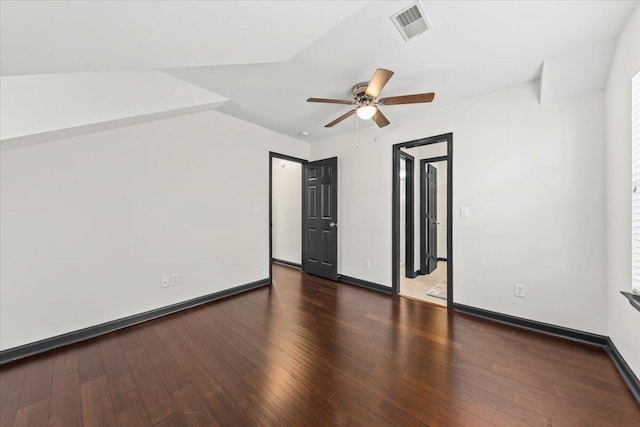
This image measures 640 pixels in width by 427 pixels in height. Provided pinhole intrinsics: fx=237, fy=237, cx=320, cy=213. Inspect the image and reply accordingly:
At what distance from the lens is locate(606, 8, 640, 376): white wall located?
5.26 feet

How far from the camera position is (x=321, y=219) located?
4.27 meters

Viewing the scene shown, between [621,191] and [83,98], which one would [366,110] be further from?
[83,98]

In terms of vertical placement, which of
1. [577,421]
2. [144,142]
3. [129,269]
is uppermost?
[144,142]

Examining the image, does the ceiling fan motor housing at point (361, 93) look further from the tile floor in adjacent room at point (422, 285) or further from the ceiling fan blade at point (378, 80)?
the tile floor in adjacent room at point (422, 285)

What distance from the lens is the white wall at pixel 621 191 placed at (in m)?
1.60

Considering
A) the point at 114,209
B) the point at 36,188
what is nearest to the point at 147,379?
the point at 114,209

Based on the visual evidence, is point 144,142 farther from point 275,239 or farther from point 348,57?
point 275,239

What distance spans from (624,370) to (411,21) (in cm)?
292

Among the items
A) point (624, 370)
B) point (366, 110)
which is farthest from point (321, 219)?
point (624, 370)

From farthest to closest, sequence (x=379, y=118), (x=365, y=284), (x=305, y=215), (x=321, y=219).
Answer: (x=305, y=215)
(x=321, y=219)
(x=365, y=284)
(x=379, y=118)

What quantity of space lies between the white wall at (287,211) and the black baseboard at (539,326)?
3.10 metres

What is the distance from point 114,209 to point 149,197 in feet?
1.08

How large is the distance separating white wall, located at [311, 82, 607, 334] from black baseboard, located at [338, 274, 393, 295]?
93cm

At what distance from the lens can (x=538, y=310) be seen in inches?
93.4
